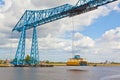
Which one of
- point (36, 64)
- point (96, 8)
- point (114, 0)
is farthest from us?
point (36, 64)

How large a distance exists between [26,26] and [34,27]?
14.0 ft

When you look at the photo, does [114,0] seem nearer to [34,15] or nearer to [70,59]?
[34,15]

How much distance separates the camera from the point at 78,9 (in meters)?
94.6

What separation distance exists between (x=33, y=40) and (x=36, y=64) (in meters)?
16.4

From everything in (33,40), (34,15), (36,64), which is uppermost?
(34,15)

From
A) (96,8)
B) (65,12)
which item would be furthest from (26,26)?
(96,8)

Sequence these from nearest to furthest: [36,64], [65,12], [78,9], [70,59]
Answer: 1. [78,9]
2. [65,12]
3. [36,64]
4. [70,59]

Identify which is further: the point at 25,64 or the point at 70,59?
the point at 70,59

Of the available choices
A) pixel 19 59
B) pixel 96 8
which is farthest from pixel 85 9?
pixel 19 59

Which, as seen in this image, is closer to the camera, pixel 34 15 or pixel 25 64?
pixel 34 15

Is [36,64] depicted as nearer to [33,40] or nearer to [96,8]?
[33,40]

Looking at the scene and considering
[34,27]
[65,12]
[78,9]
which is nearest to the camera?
[78,9]

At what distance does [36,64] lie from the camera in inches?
5551

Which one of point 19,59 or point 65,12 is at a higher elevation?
point 65,12
